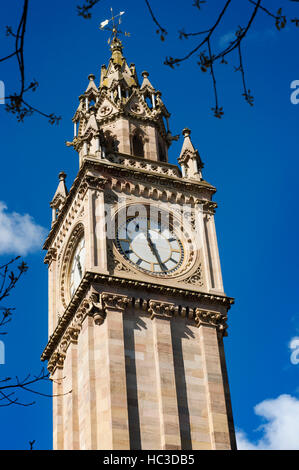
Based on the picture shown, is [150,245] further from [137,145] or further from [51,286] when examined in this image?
[137,145]

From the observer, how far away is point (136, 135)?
4731 centimetres

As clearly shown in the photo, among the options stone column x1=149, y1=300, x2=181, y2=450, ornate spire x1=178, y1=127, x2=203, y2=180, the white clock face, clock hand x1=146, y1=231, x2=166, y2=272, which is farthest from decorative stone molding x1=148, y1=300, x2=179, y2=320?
ornate spire x1=178, y1=127, x2=203, y2=180

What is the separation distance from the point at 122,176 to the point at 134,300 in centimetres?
717

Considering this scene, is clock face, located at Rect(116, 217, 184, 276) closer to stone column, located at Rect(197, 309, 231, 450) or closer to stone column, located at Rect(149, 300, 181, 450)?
stone column, located at Rect(149, 300, 181, 450)

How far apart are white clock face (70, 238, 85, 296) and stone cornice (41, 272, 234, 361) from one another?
2422mm

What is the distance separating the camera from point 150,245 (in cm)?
4097

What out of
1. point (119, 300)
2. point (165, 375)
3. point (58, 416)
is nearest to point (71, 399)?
point (58, 416)

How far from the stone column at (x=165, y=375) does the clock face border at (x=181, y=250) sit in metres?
1.99

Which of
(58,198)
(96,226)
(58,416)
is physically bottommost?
(58,416)

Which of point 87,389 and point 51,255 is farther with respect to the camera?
point 51,255

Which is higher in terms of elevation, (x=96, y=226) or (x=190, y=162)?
(x=190, y=162)

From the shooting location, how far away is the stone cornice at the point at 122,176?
4159 centimetres

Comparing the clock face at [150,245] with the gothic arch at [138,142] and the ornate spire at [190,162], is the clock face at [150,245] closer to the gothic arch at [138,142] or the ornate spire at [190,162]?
the ornate spire at [190,162]

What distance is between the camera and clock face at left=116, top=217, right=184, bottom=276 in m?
40.0
